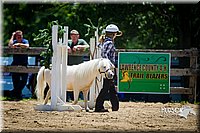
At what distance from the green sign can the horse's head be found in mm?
1645

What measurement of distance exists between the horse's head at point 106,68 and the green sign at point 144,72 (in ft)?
5.40

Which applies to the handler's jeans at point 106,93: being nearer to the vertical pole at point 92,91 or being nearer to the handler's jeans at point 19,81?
the vertical pole at point 92,91

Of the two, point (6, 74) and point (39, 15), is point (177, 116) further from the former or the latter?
point (39, 15)

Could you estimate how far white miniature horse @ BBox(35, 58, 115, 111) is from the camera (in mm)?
6243

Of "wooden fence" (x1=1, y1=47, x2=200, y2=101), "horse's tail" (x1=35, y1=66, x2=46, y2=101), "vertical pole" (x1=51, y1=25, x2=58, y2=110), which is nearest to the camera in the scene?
"vertical pole" (x1=51, y1=25, x2=58, y2=110)

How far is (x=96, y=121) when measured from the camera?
18.8 feet

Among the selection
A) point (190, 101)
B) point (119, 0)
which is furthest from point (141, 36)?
point (190, 101)

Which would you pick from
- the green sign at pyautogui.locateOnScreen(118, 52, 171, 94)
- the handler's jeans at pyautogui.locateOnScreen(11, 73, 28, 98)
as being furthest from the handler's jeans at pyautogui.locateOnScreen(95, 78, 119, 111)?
the handler's jeans at pyautogui.locateOnScreen(11, 73, 28, 98)

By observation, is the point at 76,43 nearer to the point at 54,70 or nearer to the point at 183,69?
the point at 54,70

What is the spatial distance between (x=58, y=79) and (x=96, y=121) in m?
0.99

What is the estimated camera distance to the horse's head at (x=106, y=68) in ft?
20.4

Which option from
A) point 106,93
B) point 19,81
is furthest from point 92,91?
point 19,81

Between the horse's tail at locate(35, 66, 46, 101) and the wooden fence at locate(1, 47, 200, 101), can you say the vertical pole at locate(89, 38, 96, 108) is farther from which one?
the wooden fence at locate(1, 47, 200, 101)

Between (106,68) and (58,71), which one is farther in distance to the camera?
(58,71)
